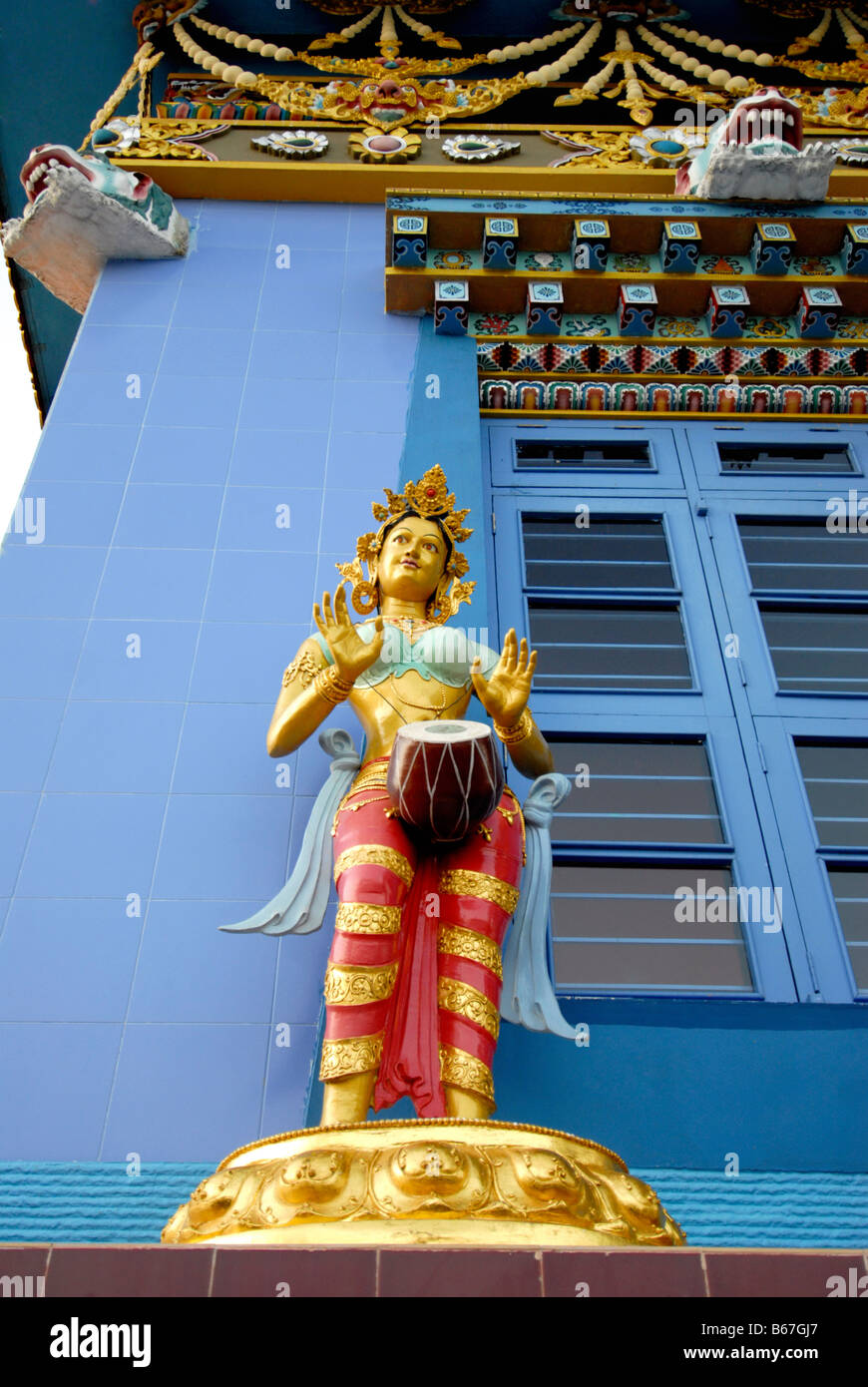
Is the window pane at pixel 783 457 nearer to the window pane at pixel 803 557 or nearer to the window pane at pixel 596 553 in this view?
the window pane at pixel 803 557

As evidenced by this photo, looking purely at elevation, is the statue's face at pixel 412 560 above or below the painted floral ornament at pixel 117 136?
below

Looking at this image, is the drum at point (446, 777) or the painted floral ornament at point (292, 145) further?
the painted floral ornament at point (292, 145)

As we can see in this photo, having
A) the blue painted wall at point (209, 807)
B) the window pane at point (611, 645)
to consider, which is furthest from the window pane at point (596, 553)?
the blue painted wall at point (209, 807)

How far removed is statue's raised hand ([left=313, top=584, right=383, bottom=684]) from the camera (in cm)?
454

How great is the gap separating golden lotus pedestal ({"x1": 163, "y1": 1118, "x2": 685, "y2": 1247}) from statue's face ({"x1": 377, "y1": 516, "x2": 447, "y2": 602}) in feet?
7.92

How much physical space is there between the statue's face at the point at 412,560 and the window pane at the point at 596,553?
1467 mm

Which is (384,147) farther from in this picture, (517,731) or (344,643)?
(517,731)

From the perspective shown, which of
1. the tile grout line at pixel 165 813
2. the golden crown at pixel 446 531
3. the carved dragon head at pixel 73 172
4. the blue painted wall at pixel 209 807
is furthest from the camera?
the carved dragon head at pixel 73 172

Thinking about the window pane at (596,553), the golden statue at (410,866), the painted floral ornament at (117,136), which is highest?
the painted floral ornament at (117,136)

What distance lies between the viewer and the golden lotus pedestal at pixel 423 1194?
2.85m

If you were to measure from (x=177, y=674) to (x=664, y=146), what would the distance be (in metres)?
5.87

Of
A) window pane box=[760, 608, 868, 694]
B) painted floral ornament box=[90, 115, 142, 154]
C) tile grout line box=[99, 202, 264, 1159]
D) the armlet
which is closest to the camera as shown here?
tile grout line box=[99, 202, 264, 1159]

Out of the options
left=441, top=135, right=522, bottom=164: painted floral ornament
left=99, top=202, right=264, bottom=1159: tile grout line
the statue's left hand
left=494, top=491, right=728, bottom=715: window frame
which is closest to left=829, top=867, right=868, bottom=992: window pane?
left=494, top=491, right=728, bottom=715: window frame

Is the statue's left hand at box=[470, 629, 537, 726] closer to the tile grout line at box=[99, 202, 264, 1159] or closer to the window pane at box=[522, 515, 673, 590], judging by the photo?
the tile grout line at box=[99, 202, 264, 1159]
